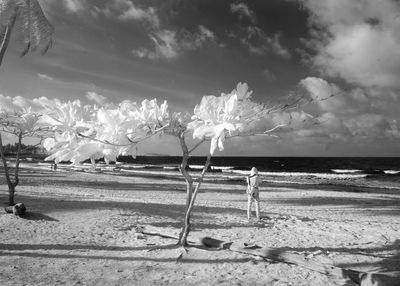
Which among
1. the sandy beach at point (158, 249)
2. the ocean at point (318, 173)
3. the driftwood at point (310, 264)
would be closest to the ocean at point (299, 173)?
the ocean at point (318, 173)

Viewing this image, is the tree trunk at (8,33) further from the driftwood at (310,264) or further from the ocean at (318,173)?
the ocean at (318,173)

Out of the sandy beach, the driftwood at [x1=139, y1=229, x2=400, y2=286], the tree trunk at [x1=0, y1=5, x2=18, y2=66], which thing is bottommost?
the sandy beach

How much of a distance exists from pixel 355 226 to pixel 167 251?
222 inches

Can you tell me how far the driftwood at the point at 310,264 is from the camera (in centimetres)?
449

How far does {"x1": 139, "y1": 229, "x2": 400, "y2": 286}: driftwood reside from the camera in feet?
14.7

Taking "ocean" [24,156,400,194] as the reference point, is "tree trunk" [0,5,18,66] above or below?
above

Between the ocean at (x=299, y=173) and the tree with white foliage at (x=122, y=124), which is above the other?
the tree with white foliage at (x=122, y=124)

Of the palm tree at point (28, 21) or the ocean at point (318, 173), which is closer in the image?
the palm tree at point (28, 21)

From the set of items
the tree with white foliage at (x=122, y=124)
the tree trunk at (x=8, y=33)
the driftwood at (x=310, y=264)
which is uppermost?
the tree trunk at (x=8, y=33)

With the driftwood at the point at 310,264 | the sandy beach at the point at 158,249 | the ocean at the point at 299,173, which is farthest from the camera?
the ocean at the point at 299,173

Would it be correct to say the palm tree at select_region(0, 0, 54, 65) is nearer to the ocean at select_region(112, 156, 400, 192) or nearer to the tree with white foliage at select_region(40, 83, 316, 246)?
the tree with white foliage at select_region(40, 83, 316, 246)

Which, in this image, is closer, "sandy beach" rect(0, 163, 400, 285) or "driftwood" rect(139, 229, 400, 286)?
"driftwood" rect(139, 229, 400, 286)

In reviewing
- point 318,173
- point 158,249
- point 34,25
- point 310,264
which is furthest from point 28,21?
point 318,173

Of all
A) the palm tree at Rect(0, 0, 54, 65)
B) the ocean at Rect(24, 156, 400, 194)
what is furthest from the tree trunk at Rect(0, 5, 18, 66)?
the ocean at Rect(24, 156, 400, 194)
